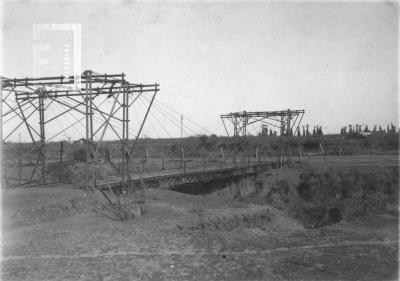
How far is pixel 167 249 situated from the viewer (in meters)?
7.82

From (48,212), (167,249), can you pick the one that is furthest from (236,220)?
(48,212)

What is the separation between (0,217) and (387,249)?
32.3ft

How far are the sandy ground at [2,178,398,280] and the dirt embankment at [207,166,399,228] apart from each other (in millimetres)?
8443

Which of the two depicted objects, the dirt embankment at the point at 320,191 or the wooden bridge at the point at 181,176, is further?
the dirt embankment at the point at 320,191

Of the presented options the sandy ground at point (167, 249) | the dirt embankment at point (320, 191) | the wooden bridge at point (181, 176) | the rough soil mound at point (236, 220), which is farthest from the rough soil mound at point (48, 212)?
the dirt embankment at point (320, 191)

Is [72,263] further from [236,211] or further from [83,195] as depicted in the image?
[236,211]

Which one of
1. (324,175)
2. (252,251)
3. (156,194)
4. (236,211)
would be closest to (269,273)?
(252,251)

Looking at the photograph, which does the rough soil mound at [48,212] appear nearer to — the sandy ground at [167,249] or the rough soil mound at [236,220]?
the sandy ground at [167,249]

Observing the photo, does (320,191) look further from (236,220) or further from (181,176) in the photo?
(236,220)

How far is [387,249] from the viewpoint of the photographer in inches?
303

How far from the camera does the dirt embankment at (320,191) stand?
61.9 ft

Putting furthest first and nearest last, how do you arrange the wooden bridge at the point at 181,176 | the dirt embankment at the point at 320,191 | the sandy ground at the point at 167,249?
1. the dirt embankment at the point at 320,191
2. the wooden bridge at the point at 181,176
3. the sandy ground at the point at 167,249

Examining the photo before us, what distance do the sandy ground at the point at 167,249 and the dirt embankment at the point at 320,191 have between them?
27.7 feet

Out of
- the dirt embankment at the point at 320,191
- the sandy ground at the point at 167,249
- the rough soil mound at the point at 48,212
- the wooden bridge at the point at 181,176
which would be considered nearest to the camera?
the sandy ground at the point at 167,249
